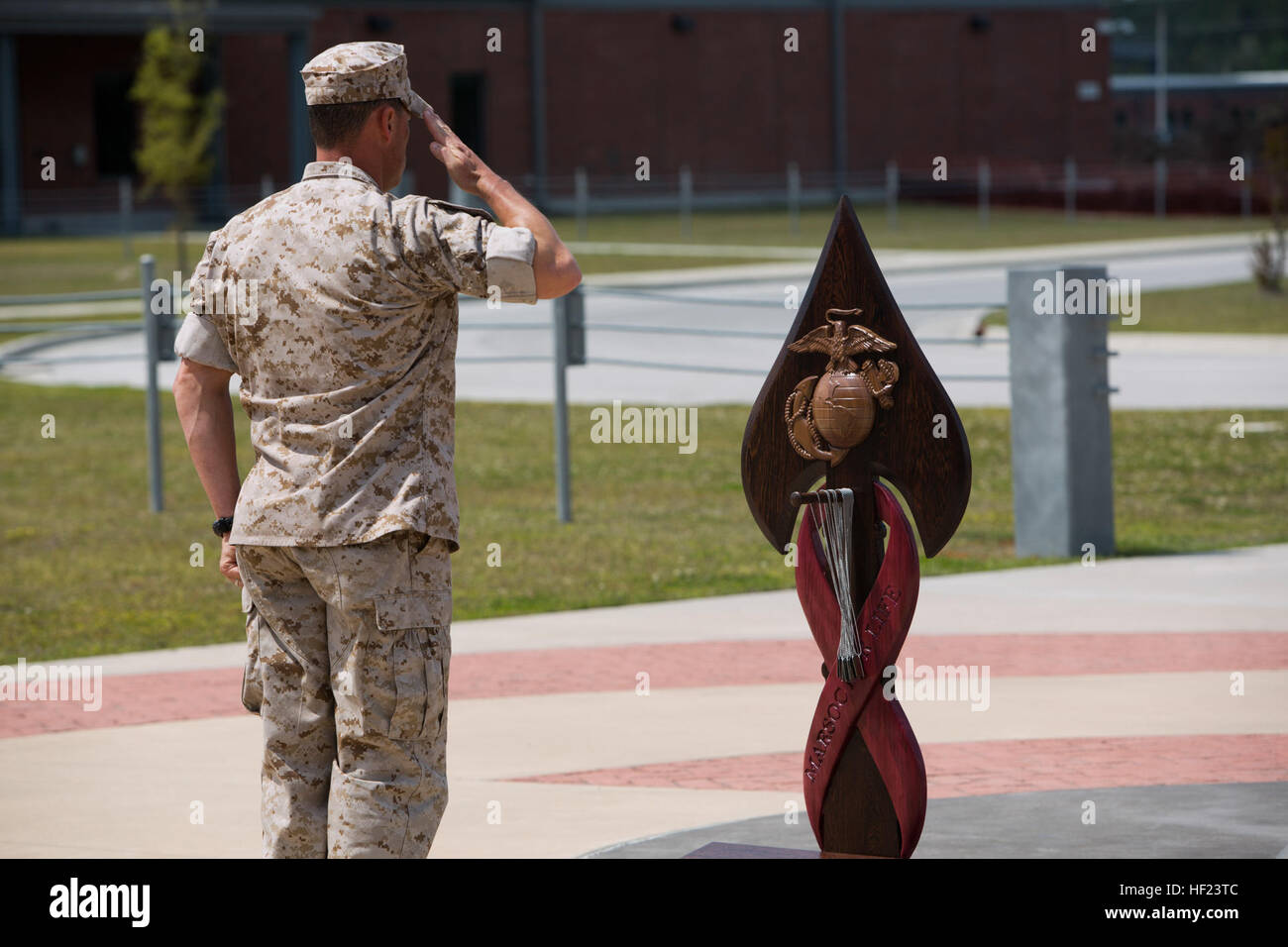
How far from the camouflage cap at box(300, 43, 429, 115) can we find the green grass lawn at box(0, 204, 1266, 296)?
25491 mm

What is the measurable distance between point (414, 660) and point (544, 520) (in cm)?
878

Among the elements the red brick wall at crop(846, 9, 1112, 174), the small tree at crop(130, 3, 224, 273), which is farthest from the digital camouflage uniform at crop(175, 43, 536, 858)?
the red brick wall at crop(846, 9, 1112, 174)

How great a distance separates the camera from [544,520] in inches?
508

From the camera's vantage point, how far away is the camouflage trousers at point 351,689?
4.10m

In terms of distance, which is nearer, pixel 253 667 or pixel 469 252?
pixel 469 252

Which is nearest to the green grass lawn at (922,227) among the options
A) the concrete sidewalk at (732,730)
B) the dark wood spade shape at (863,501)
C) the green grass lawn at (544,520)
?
the green grass lawn at (544,520)

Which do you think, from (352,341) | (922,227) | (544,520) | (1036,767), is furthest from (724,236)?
(352,341)

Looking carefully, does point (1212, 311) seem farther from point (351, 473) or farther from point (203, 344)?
point (351, 473)

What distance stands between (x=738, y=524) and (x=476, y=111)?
37114 millimetres

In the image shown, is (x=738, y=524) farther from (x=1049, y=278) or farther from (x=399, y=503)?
(x=399, y=503)

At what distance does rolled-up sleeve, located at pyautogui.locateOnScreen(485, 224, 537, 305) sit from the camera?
13.1 feet

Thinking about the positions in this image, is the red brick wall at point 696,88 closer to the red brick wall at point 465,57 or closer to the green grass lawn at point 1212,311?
the red brick wall at point 465,57
